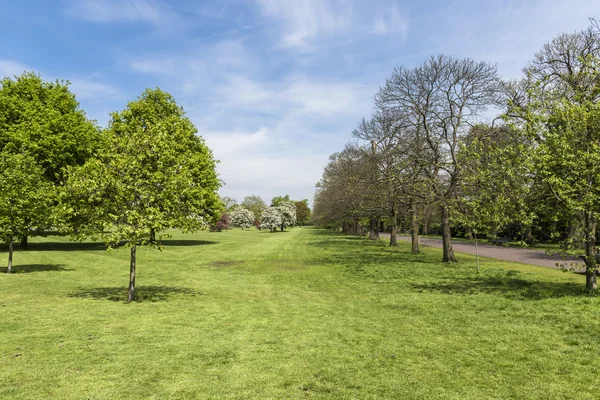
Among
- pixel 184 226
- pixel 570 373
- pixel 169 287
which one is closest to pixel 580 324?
pixel 570 373

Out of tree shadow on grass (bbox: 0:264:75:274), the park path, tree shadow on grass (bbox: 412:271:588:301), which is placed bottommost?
tree shadow on grass (bbox: 0:264:75:274)

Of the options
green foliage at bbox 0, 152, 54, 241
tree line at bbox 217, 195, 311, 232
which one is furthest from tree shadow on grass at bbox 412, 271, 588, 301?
tree line at bbox 217, 195, 311, 232

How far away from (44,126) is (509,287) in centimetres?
3385

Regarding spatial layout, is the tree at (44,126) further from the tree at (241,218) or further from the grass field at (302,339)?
the tree at (241,218)

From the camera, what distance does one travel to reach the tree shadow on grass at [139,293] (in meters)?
13.7

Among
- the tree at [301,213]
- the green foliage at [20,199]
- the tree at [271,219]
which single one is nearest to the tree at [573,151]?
the green foliage at [20,199]

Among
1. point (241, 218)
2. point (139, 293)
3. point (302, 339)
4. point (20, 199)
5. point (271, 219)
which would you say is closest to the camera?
point (302, 339)

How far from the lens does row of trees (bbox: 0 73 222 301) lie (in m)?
12.1

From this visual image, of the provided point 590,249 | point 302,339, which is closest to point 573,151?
point 590,249

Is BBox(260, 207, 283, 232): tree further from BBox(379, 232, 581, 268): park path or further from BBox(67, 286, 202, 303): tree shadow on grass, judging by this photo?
BBox(67, 286, 202, 303): tree shadow on grass

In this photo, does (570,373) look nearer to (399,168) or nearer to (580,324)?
(580,324)

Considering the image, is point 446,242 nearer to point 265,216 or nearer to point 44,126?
point 44,126

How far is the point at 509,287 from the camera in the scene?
607 inches

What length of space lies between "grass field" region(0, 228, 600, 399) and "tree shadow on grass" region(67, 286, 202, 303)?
0.07 metres
